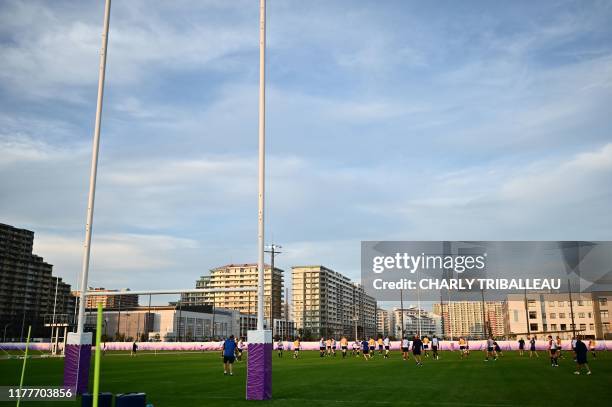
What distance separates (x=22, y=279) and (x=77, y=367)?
547 feet

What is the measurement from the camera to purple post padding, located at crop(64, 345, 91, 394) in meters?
17.8

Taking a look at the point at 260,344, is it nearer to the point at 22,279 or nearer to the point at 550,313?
the point at 550,313

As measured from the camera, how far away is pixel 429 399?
15.8 meters

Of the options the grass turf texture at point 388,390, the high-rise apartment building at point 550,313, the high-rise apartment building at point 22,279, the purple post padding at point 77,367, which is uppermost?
the high-rise apartment building at point 22,279

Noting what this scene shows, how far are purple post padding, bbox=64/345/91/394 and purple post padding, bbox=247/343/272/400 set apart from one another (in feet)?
19.6

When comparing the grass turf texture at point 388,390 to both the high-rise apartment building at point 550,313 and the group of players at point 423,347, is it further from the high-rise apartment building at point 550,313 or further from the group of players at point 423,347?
the high-rise apartment building at point 550,313

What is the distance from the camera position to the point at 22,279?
537 ft

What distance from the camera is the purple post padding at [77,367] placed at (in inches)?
700

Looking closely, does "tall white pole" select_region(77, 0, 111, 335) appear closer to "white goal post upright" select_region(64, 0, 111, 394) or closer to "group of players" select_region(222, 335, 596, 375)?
"white goal post upright" select_region(64, 0, 111, 394)

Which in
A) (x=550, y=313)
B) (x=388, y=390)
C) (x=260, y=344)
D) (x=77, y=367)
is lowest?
(x=388, y=390)

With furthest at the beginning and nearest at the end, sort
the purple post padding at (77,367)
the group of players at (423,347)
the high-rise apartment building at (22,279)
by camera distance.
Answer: the high-rise apartment building at (22,279), the group of players at (423,347), the purple post padding at (77,367)

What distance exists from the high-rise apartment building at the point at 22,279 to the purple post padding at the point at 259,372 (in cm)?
15098

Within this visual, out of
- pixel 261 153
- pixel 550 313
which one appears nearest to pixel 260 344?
pixel 261 153

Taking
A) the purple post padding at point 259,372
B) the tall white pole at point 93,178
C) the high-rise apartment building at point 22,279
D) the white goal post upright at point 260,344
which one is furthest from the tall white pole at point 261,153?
the high-rise apartment building at point 22,279
